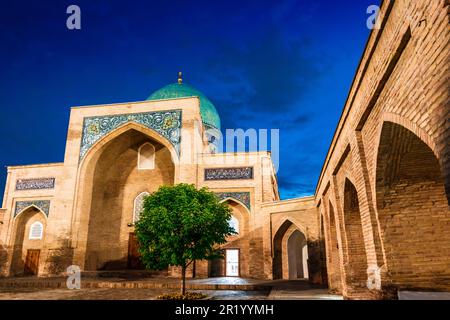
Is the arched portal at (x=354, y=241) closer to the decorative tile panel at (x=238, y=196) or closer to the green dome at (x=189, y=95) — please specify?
the decorative tile panel at (x=238, y=196)

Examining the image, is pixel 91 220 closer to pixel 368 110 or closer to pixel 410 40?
pixel 368 110

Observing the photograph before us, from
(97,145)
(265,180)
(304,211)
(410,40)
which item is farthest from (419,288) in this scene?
(97,145)

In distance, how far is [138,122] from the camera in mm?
14750

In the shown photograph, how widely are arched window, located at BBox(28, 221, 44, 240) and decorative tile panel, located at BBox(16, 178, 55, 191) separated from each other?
1644mm

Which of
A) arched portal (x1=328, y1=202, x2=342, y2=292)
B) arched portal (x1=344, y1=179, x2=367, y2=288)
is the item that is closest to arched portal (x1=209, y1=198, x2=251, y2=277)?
arched portal (x1=328, y1=202, x2=342, y2=292)

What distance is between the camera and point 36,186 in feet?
49.5

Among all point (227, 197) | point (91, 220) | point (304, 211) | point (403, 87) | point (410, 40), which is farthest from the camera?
point (91, 220)

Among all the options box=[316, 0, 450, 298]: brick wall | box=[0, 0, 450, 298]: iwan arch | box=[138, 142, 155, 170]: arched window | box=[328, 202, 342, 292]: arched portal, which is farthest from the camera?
box=[138, 142, 155, 170]: arched window

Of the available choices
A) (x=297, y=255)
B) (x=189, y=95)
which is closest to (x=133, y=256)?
(x=297, y=255)

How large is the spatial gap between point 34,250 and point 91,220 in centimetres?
297

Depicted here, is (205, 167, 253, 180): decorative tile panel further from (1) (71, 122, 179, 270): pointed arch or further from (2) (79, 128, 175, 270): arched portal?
(2) (79, 128, 175, 270): arched portal

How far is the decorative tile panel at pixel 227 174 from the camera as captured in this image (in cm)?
1387

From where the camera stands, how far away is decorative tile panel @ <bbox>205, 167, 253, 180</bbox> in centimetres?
1387

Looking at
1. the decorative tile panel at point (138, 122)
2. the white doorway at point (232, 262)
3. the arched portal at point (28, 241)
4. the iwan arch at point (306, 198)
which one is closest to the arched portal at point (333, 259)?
the iwan arch at point (306, 198)
